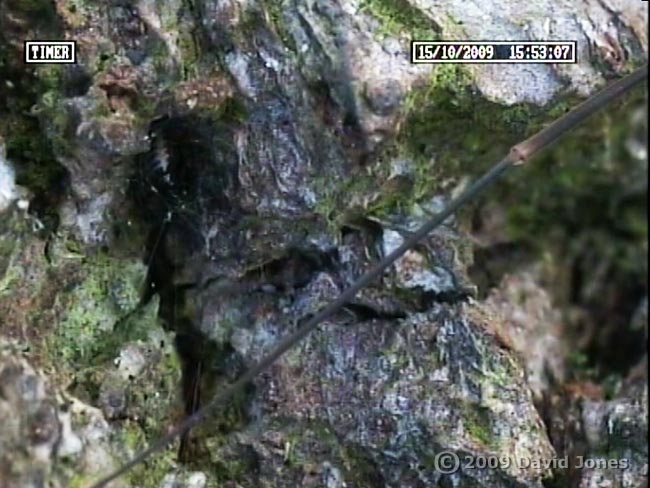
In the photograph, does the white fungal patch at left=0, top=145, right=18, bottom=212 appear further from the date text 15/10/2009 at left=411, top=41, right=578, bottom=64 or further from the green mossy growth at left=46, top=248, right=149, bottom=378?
the date text 15/10/2009 at left=411, top=41, right=578, bottom=64

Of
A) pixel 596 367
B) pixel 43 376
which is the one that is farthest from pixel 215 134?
pixel 596 367

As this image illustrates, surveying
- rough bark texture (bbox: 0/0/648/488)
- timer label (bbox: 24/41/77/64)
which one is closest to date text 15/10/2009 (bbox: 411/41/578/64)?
rough bark texture (bbox: 0/0/648/488)

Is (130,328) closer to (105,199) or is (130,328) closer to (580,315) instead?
(105,199)

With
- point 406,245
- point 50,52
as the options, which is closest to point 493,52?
point 406,245

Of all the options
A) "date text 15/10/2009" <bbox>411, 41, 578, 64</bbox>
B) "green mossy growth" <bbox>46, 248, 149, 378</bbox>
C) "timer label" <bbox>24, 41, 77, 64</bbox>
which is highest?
"date text 15/10/2009" <bbox>411, 41, 578, 64</bbox>

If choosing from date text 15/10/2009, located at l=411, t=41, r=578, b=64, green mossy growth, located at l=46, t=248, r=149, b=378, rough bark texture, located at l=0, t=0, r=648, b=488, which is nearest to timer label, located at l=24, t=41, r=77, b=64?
rough bark texture, located at l=0, t=0, r=648, b=488

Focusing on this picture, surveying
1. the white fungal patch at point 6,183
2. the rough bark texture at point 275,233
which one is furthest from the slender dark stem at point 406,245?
the white fungal patch at point 6,183

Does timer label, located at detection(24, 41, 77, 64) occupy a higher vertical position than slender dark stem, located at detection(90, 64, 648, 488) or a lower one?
higher

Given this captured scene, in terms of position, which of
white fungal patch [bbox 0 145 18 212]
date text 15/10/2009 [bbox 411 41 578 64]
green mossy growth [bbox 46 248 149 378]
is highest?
date text 15/10/2009 [bbox 411 41 578 64]

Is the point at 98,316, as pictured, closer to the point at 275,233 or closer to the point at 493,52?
the point at 275,233

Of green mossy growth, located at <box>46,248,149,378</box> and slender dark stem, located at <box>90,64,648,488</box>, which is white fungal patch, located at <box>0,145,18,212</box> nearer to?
green mossy growth, located at <box>46,248,149,378</box>
